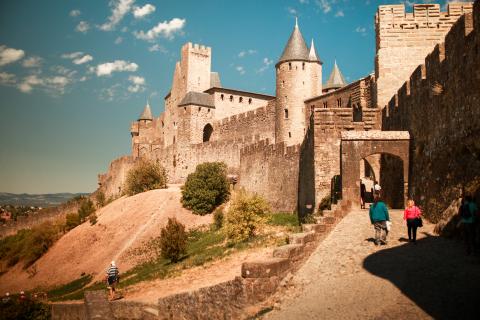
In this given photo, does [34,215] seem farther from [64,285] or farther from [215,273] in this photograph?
[215,273]

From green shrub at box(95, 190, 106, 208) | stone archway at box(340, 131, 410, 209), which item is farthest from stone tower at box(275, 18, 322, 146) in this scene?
green shrub at box(95, 190, 106, 208)

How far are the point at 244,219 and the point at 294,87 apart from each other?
66.7ft

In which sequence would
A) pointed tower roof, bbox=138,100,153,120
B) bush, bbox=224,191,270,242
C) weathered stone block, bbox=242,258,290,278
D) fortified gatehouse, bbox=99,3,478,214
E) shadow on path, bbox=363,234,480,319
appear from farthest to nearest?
1. pointed tower roof, bbox=138,100,153,120
2. bush, bbox=224,191,270,242
3. fortified gatehouse, bbox=99,3,478,214
4. weathered stone block, bbox=242,258,290,278
5. shadow on path, bbox=363,234,480,319

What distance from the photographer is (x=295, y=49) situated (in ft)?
137

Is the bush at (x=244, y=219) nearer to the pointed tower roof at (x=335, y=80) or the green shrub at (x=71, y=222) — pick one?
the green shrub at (x=71, y=222)

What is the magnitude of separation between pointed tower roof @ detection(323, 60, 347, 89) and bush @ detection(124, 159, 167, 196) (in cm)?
2179

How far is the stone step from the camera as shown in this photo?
50.7 feet

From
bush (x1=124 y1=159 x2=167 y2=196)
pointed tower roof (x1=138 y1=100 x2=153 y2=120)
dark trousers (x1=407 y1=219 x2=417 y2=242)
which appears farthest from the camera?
pointed tower roof (x1=138 y1=100 x2=153 y2=120)

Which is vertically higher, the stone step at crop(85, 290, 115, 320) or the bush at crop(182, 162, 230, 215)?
the bush at crop(182, 162, 230, 215)

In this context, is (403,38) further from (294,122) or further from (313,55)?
(313,55)

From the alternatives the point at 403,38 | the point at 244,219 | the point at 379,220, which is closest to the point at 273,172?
the point at 244,219

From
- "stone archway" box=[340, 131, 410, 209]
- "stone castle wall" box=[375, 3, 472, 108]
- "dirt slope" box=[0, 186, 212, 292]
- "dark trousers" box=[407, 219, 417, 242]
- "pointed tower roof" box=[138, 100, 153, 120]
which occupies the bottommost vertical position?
"dirt slope" box=[0, 186, 212, 292]

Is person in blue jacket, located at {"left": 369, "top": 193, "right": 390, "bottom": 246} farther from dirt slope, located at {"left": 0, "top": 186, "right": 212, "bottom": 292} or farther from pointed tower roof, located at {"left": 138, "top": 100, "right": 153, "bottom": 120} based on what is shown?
pointed tower roof, located at {"left": 138, "top": 100, "right": 153, "bottom": 120}

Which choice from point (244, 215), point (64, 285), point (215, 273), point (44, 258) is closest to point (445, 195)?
point (215, 273)
